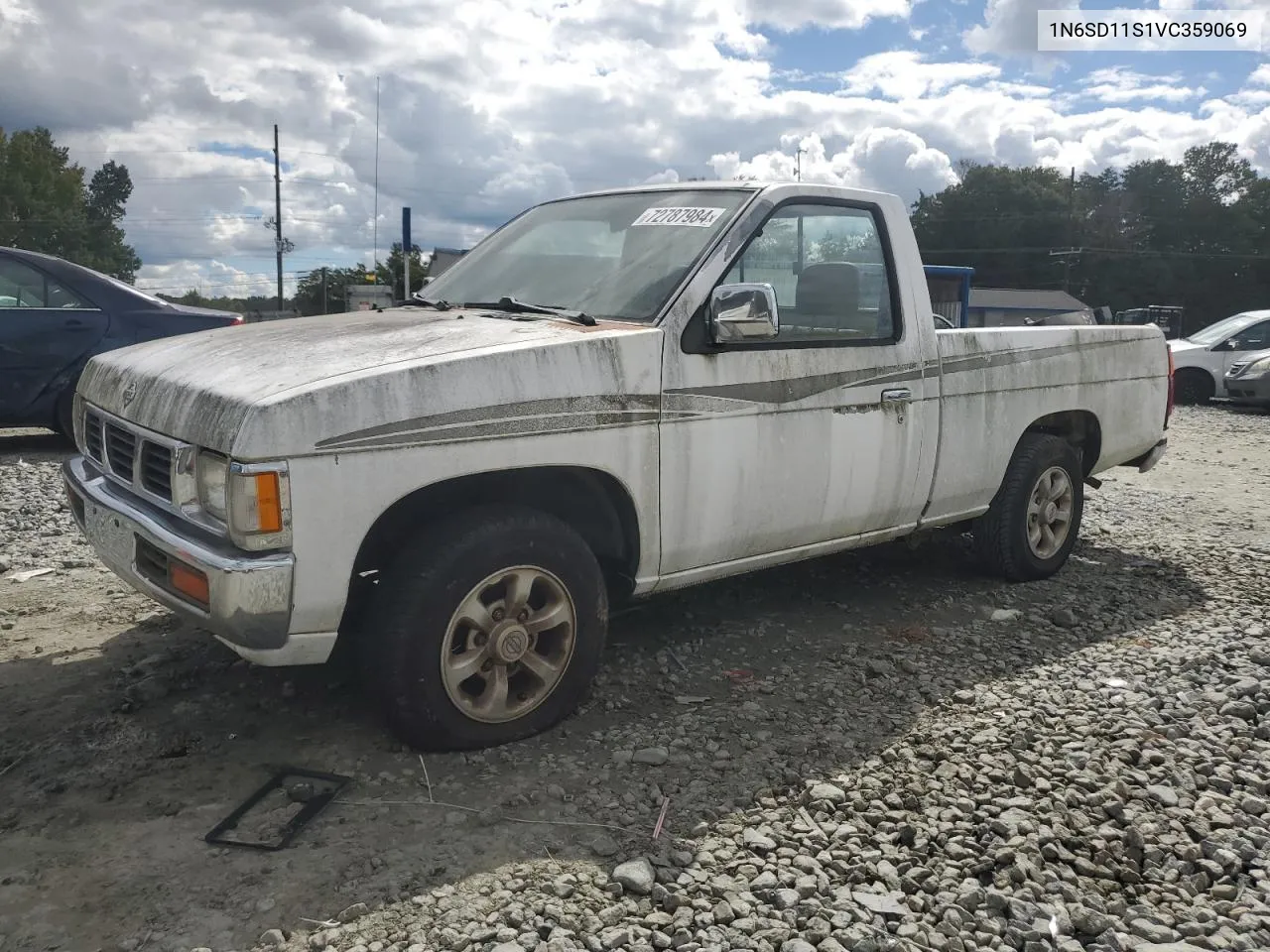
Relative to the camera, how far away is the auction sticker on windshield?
3.96m

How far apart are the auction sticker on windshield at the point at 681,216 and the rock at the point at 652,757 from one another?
6.35ft

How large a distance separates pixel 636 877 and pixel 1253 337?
17569 millimetres

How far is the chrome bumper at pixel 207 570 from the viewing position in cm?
282

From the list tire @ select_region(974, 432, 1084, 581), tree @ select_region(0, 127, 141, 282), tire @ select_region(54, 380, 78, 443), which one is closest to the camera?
tire @ select_region(974, 432, 1084, 581)

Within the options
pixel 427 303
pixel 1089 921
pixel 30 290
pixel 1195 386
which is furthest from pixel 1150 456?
pixel 1195 386

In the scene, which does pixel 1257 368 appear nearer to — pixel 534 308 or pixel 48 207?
pixel 534 308

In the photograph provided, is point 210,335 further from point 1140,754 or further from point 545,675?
point 1140,754

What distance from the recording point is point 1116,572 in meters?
5.84

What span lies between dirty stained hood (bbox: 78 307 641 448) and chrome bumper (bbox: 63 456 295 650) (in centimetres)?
28

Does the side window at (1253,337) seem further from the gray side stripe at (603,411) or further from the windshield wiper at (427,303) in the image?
the windshield wiper at (427,303)

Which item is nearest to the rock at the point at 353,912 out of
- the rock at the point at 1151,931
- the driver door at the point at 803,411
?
the driver door at the point at 803,411

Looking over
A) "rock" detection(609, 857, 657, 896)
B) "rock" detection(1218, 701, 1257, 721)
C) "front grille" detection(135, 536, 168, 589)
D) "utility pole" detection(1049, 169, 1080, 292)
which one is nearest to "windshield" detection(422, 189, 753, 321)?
"front grille" detection(135, 536, 168, 589)

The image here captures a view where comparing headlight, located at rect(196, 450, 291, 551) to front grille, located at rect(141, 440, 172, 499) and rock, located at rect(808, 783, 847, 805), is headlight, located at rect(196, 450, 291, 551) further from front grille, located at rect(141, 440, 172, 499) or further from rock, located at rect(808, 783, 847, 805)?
rock, located at rect(808, 783, 847, 805)

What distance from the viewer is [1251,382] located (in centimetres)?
1560
